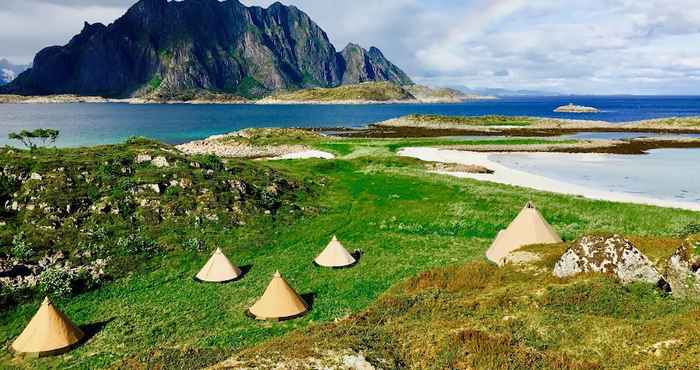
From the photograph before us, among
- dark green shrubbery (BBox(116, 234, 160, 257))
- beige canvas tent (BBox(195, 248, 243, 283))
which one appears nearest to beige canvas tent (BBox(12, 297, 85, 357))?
beige canvas tent (BBox(195, 248, 243, 283))

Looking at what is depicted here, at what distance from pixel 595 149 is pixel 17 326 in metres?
117

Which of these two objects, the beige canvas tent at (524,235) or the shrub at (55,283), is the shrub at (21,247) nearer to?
the shrub at (55,283)

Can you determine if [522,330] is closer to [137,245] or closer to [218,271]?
[218,271]

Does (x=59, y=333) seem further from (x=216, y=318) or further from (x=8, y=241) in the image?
(x=8, y=241)

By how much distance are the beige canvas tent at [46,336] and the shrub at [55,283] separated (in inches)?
208

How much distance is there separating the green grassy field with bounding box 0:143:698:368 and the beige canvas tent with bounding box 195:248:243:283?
1.96 feet

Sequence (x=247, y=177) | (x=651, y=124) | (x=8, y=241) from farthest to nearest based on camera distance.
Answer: (x=651, y=124) → (x=247, y=177) → (x=8, y=241)

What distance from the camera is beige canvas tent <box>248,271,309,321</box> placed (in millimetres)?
25344

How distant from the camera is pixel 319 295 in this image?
28828 millimetres

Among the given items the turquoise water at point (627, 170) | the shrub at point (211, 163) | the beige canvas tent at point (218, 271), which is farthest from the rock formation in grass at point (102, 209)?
A: the turquoise water at point (627, 170)

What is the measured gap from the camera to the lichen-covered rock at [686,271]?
1717cm

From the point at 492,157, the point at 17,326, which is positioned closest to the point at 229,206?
the point at 17,326

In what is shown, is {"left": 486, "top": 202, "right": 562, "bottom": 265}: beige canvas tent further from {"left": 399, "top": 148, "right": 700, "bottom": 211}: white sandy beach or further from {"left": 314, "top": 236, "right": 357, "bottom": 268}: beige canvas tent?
{"left": 399, "top": 148, "right": 700, "bottom": 211}: white sandy beach

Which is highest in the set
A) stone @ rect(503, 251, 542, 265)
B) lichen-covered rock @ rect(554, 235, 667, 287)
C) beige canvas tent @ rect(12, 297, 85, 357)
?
lichen-covered rock @ rect(554, 235, 667, 287)
